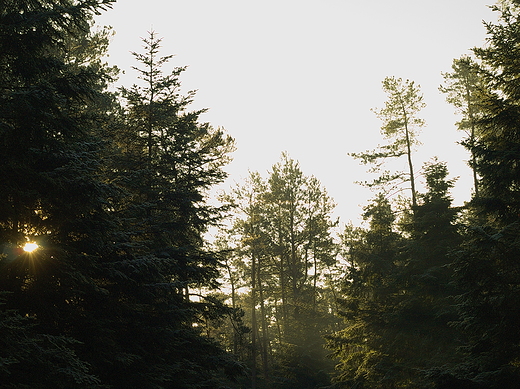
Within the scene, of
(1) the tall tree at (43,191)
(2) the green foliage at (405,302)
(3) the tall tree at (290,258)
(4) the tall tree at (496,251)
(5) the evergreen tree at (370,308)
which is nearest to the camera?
(1) the tall tree at (43,191)

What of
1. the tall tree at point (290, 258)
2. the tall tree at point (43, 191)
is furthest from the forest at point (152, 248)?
the tall tree at point (290, 258)

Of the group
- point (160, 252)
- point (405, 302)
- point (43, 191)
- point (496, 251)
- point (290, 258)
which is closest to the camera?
point (43, 191)

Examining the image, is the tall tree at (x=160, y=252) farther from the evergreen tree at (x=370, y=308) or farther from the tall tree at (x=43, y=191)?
the evergreen tree at (x=370, y=308)

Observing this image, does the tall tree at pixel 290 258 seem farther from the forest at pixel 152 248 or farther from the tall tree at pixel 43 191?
the tall tree at pixel 43 191

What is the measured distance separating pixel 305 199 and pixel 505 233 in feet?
96.4

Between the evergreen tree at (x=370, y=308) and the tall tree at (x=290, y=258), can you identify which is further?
the tall tree at (x=290, y=258)

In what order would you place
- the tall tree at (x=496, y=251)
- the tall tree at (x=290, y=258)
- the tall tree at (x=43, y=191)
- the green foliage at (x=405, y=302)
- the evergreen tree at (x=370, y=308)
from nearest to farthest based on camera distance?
1. the tall tree at (x=43, y=191)
2. the tall tree at (x=496, y=251)
3. the green foliage at (x=405, y=302)
4. the evergreen tree at (x=370, y=308)
5. the tall tree at (x=290, y=258)

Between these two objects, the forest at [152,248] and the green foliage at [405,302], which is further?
the green foliage at [405,302]

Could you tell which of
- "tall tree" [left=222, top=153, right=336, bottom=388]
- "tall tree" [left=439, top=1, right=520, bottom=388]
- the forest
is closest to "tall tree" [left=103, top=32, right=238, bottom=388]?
the forest

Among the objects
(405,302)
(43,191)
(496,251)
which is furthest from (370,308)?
(43,191)

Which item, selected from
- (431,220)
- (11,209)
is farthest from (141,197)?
(431,220)

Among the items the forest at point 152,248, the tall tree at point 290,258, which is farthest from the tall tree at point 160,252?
the tall tree at point 290,258

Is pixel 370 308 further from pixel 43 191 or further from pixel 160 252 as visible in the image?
pixel 43 191

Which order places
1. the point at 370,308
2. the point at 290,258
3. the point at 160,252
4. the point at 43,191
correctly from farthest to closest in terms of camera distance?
the point at 290,258, the point at 370,308, the point at 160,252, the point at 43,191
